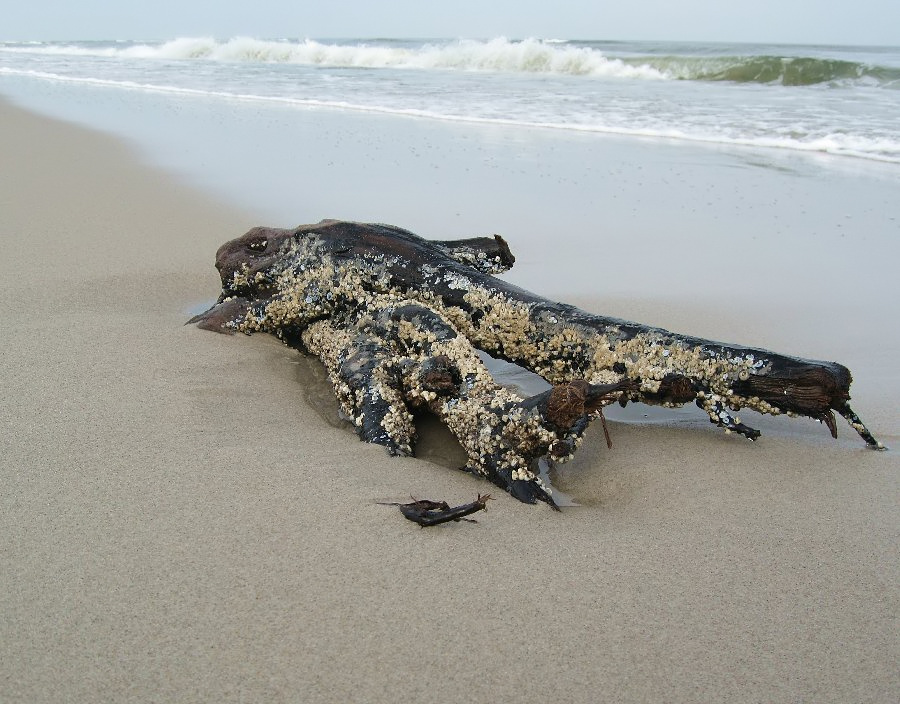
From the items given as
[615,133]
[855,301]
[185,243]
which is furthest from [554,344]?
[615,133]

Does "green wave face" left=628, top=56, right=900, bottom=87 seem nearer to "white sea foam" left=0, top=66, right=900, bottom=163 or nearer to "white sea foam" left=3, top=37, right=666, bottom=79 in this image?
"white sea foam" left=3, top=37, right=666, bottom=79

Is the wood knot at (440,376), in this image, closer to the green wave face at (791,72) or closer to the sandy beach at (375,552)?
the sandy beach at (375,552)

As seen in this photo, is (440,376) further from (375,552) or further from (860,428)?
(860,428)

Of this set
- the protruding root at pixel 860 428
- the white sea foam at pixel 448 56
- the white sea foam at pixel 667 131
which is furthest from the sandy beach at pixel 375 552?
the white sea foam at pixel 448 56

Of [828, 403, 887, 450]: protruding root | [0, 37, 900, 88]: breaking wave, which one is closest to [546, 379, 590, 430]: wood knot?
[828, 403, 887, 450]: protruding root

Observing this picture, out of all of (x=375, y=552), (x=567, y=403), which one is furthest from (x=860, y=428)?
(x=375, y=552)

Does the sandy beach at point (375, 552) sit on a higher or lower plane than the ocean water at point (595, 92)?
higher
